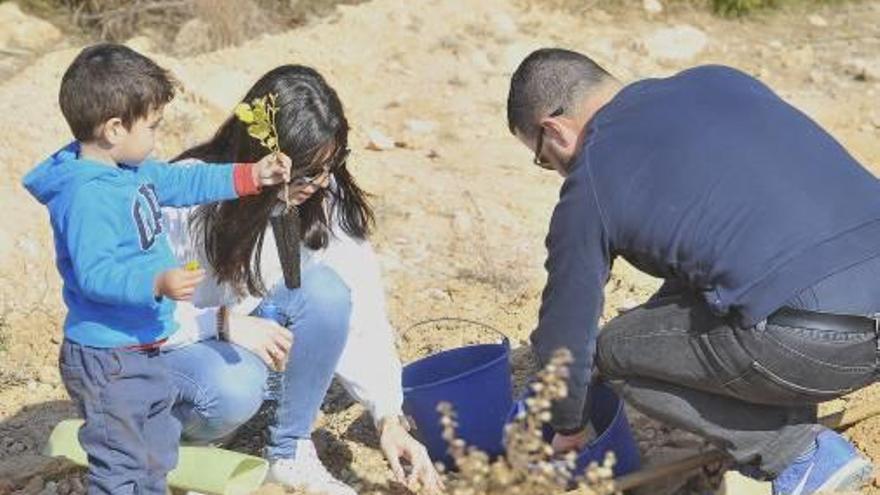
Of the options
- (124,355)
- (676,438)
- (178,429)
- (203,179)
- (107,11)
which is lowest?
(107,11)

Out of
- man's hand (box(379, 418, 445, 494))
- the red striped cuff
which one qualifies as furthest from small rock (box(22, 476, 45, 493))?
the red striped cuff

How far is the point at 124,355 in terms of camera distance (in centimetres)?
328

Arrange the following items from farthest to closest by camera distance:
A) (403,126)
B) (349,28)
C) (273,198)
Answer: (349,28)
(403,126)
(273,198)

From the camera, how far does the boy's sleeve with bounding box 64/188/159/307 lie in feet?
10.1

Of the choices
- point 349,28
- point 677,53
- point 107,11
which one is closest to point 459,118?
point 349,28

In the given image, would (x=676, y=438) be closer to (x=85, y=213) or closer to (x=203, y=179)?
(x=203, y=179)

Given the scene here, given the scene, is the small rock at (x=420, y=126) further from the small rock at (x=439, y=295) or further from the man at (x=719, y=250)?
the man at (x=719, y=250)

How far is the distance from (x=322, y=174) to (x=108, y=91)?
2.26 ft

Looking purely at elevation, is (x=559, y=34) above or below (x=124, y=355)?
below

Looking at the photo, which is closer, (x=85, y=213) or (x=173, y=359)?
(x=85, y=213)

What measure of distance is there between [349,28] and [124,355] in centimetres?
465

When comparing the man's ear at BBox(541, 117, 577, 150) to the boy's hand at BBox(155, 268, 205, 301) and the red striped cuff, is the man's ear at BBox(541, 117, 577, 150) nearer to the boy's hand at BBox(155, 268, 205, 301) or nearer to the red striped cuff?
the red striped cuff

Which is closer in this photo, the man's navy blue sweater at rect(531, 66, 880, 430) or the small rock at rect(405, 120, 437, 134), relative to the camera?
the man's navy blue sweater at rect(531, 66, 880, 430)

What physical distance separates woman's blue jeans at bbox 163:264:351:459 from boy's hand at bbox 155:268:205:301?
2.08ft
